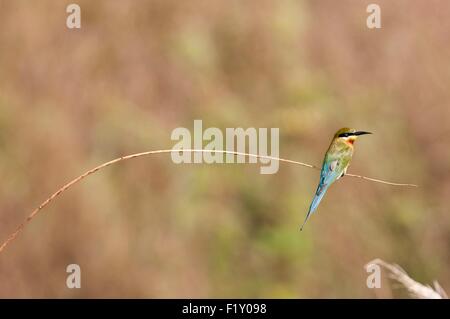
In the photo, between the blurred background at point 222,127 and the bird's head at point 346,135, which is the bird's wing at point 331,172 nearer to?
the bird's head at point 346,135

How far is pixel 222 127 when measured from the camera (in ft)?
22.0

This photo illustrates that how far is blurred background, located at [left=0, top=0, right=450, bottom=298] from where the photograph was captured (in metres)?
5.67

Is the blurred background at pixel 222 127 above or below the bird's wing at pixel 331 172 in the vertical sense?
above

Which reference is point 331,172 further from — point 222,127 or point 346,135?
point 222,127

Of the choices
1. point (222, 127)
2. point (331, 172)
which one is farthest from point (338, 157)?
point (222, 127)

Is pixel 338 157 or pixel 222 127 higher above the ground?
pixel 222 127

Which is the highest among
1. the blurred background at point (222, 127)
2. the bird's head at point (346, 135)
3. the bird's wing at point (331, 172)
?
the blurred background at point (222, 127)

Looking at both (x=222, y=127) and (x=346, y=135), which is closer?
(x=346, y=135)

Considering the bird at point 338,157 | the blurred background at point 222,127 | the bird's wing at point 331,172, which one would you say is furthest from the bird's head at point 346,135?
the blurred background at point 222,127

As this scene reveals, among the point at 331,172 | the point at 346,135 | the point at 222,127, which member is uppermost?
the point at 222,127

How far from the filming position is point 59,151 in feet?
18.8

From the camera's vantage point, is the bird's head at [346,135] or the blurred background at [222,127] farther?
the blurred background at [222,127]

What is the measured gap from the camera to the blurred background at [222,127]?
567 cm

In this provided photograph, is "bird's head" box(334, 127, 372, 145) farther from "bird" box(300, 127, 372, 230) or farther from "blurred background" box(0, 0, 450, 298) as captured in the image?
"blurred background" box(0, 0, 450, 298)
